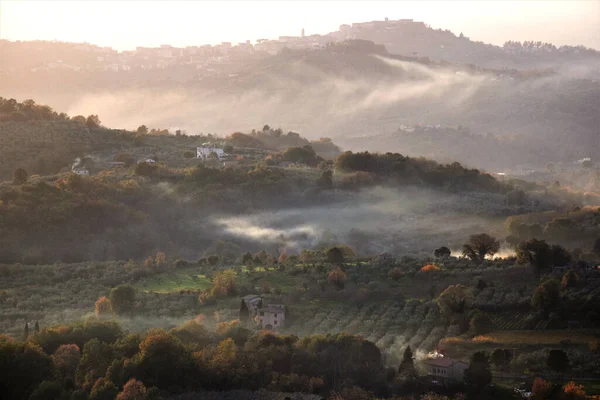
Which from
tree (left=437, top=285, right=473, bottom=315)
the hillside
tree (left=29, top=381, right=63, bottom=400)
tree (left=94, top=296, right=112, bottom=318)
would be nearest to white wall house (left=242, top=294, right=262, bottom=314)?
tree (left=94, top=296, right=112, bottom=318)

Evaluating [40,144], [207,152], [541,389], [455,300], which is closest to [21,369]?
[541,389]

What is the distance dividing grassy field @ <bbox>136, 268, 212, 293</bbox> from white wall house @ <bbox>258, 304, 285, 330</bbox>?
4778 mm

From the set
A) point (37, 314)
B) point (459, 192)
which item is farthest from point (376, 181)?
point (37, 314)

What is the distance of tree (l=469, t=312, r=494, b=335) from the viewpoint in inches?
1107

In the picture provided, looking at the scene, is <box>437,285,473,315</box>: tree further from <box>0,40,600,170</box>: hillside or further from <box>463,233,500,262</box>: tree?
<box>0,40,600,170</box>: hillside

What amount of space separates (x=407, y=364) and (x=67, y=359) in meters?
8.43

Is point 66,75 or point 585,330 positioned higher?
point 66,75

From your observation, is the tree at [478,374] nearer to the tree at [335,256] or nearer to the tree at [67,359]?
the tree at [67,359]

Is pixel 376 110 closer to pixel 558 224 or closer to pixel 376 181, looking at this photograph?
pixel 376 181

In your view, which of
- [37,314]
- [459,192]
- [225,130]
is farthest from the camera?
[225,130]

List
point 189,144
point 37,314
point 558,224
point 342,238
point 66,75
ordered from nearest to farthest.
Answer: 1. point 37,314
2. point 558,224
3. point 342,238
4. point 189,144
5. point 66,75

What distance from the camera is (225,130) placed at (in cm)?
11338

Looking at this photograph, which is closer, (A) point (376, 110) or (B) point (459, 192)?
(B) point (459, 192)

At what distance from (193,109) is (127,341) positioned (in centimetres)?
10071
